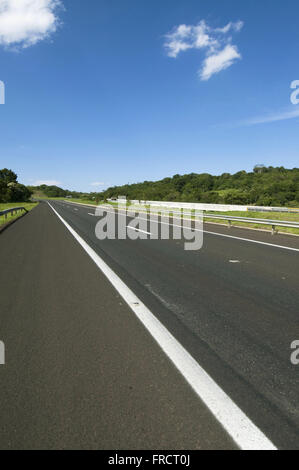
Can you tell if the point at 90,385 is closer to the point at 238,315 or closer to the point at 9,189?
the point at 238,315

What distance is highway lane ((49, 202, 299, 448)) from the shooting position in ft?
8.39

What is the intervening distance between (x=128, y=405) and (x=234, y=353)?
1342mm

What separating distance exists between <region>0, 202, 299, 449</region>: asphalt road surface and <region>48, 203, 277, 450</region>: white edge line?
0.18 feet

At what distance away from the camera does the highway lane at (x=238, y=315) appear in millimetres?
2559

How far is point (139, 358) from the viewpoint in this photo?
10.5ft

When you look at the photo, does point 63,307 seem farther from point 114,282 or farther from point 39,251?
point 39,251

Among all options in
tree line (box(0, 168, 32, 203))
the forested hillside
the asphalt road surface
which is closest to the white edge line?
the asphalt road surface

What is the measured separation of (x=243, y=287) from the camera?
5.97 metres

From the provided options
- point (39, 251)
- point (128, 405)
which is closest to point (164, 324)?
point (128, 405)

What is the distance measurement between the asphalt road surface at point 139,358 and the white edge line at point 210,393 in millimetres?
55

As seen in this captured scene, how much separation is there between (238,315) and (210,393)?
2.03 m

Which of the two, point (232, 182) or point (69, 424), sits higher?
point (232, 182)

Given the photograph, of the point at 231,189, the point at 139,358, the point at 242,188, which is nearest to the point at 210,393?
the point at 139,358
